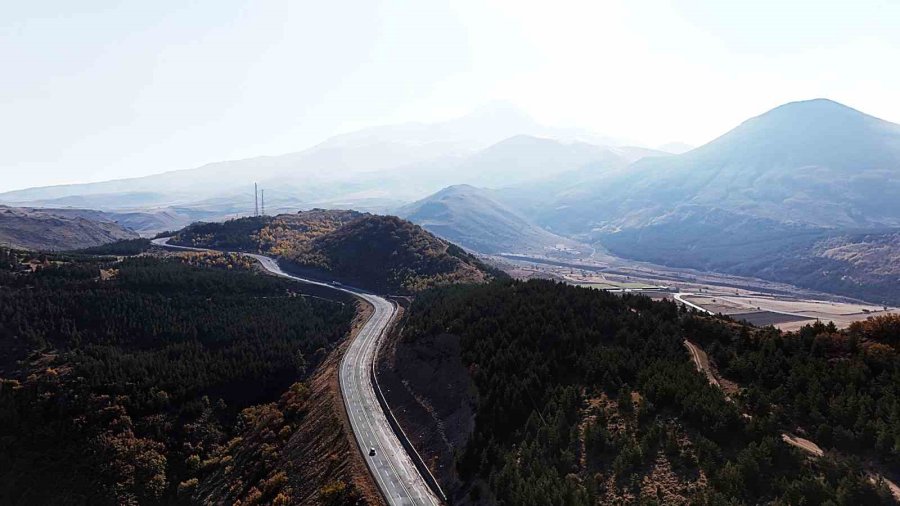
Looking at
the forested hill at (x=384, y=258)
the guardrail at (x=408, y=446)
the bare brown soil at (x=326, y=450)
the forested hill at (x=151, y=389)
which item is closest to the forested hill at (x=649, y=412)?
the guardrail at (x=408, y=446)

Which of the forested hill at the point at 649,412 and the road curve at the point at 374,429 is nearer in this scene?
the forested hill at the point at 649,412

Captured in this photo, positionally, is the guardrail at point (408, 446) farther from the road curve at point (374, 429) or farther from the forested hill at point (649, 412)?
the forested hill at point (649, 412)

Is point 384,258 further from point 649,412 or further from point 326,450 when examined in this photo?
point 649,412

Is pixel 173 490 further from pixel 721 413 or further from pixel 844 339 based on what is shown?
pixel 844 339

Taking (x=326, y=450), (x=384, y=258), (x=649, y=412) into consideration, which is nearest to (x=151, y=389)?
(x=326, y=450)

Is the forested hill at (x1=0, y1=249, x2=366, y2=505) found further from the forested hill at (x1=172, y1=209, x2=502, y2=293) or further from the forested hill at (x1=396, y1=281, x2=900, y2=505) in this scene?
the forested hill at (x1=172, y1=209, x2=502, y2=293)
